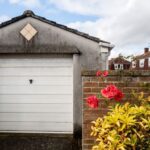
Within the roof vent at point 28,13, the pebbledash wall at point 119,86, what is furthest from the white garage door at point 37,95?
the pebbledash wall at point 119,86

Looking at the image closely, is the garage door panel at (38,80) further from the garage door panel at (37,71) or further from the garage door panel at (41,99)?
the garage door panel at (41,99)

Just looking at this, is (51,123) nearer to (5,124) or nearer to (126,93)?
(5,124)

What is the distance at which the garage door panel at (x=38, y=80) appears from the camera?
1081 cm

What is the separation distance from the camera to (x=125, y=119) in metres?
4.01

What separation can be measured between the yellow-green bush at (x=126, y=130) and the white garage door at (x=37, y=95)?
21.3ft

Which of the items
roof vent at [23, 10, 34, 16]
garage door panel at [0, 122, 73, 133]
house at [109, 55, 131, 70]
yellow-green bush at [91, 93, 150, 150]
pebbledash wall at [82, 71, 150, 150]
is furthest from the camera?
roof vent at [23, 10, 34, 16]

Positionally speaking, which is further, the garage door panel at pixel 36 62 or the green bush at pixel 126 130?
the garage door panel at pixel 36 62

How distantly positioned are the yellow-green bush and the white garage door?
651 cm

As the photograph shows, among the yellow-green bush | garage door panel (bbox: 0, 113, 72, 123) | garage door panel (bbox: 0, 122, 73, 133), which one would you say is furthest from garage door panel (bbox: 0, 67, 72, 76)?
the yellow-green bush

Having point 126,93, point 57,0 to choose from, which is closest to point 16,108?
point 57,0

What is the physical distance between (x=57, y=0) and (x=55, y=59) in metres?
2.42

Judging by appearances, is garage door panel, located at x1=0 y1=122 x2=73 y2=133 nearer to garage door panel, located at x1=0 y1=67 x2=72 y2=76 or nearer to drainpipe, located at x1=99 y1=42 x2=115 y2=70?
garage door panel, located at x1=0 y1=67 x2=72 y2=76

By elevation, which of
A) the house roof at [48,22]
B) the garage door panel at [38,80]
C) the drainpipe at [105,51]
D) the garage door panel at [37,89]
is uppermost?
the house roof at [48,22]

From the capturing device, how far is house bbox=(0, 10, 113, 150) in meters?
10.8
